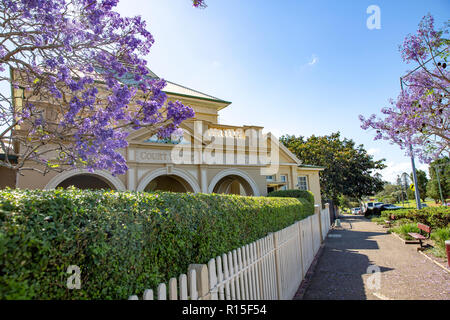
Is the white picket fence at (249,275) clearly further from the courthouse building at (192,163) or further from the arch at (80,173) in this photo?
the arch at (80,173)

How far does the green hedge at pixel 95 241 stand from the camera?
5.60 ft

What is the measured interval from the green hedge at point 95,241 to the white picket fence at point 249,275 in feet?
0.91

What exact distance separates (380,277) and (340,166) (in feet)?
92.4

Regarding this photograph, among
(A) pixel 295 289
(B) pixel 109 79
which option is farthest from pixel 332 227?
(B) pixel 109 79

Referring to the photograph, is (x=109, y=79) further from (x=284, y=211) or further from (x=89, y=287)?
(x=284, y=211)

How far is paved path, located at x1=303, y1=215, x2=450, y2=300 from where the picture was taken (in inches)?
230

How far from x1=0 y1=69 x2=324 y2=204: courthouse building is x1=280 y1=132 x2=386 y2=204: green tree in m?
17.8

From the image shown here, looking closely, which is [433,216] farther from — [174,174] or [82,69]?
[82,69]

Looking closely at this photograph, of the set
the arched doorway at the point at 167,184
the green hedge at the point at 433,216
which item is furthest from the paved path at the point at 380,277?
the arched doorway at the point at 167,184

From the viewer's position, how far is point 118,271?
229 cm

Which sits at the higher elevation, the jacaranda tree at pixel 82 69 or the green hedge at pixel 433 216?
the jacaranda tree at pixel 82 69

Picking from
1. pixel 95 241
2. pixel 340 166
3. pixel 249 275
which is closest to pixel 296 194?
pixel 249 275

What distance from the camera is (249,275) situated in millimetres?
3914

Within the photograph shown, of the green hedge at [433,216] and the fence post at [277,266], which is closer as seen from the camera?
the fence post at [277,266]
